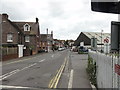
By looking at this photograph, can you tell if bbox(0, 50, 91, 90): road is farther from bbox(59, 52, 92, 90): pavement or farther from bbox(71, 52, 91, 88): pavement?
bbox(71, 52, 91, 88): pavement

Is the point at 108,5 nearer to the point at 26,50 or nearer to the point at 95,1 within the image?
the point at 95,1

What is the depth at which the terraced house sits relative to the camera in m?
45.1

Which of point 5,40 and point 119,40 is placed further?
point 5,40

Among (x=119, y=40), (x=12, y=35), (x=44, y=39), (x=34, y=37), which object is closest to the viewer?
(x=119, y=40)

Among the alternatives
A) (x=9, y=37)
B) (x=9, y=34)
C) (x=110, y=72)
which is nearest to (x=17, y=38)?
(x=9, y=37)

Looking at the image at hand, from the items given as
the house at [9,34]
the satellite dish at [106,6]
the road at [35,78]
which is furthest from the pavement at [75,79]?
the house at [9,34]

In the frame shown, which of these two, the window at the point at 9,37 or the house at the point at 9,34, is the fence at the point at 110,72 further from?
the window at the point at 9,37

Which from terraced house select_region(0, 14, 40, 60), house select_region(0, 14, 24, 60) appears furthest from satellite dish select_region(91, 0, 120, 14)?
house select_region(0, 14, 24, 60)

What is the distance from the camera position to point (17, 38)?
193 feet

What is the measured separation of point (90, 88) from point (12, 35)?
4948cm

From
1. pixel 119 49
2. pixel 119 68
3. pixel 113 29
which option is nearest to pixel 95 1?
pixel 113 29

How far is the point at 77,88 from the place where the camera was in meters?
11.5

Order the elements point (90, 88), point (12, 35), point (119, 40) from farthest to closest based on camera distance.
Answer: point (12, 35) < point (90, 88) < point (119, 40)

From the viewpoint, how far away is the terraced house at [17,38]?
45.1m
